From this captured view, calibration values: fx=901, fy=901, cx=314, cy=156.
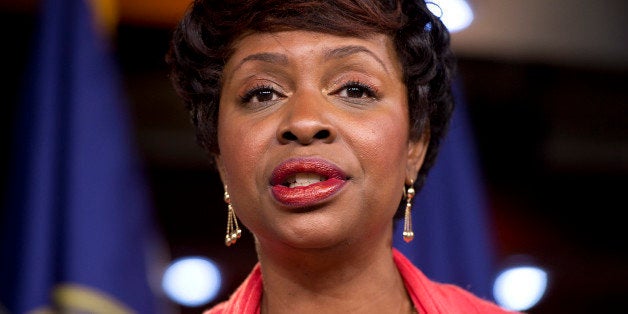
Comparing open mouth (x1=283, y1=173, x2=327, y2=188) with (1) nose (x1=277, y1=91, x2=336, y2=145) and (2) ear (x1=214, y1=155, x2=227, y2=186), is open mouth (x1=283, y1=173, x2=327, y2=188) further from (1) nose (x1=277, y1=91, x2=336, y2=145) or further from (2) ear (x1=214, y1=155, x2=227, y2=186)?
(2) ear (x1=214, y1=155, x2=227, y2=186)

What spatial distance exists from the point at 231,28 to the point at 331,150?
1.04 ft

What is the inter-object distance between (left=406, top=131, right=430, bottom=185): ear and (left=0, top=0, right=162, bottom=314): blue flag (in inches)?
44.6

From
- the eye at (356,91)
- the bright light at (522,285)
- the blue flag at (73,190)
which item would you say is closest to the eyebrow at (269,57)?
the eye at (356,91)

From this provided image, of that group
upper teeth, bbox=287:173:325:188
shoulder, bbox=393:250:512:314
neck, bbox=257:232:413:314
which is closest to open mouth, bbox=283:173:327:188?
upper teeth, bbox=287:173:325:188

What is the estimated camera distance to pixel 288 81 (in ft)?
5.15

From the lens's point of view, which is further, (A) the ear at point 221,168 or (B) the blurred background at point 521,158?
(B) the blurred background at point 521,158

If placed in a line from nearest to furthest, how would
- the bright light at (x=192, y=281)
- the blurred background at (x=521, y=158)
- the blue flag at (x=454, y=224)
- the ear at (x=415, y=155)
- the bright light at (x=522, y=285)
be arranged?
1. the ear at (x=415, y=155)
2. the blue flag at (x=454, y=224)
3. the blurred background at (x=521, y=158)
4. the bright light at (x=522, y=285)
5. the bright light at (x=192, y=281)

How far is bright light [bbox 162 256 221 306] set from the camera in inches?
194

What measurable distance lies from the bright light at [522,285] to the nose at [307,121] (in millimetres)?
3381

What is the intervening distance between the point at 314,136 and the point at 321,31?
0.19m

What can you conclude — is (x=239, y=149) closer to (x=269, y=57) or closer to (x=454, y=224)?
(x=269, y=57)

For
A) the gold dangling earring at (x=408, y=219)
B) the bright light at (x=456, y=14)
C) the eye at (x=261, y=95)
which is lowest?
the gold dangling earring at (x=408, y=219)

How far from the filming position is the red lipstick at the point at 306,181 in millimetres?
1472

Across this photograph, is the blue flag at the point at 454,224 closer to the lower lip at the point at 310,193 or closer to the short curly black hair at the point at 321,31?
the short curly black hair at the point at 321,31
